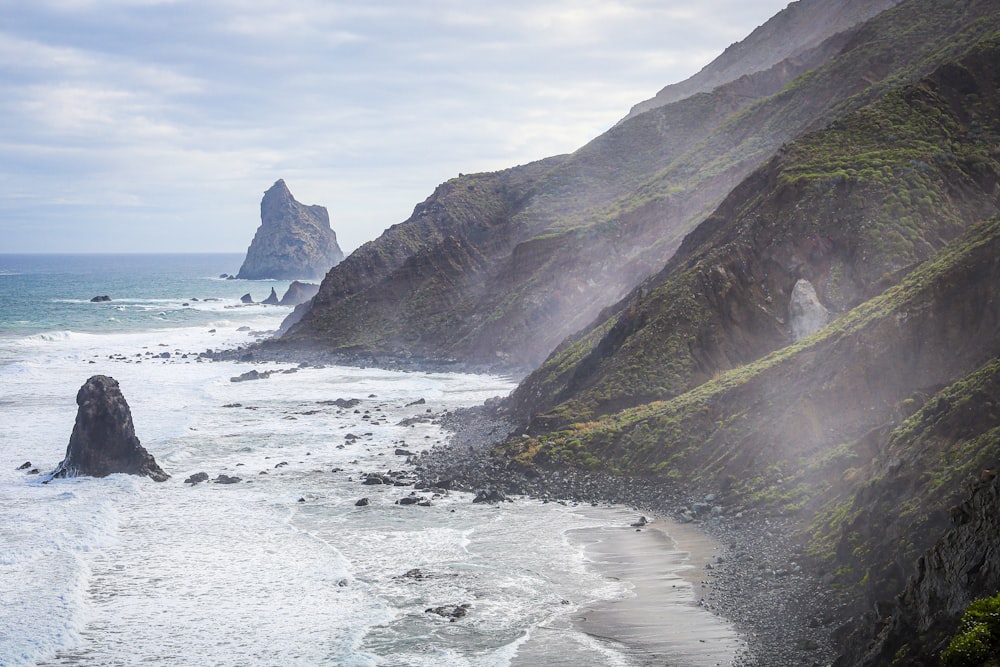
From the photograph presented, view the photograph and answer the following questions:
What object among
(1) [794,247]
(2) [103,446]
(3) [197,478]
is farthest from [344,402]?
(1) [794,247]

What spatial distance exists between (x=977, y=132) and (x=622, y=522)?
4062cm

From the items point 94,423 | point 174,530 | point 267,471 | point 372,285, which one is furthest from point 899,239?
point 372,285

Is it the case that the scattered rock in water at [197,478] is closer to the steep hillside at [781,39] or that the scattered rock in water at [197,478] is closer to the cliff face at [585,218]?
the cliff face at [585,218]

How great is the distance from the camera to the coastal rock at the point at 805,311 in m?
48.6

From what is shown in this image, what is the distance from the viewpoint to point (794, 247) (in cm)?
5306

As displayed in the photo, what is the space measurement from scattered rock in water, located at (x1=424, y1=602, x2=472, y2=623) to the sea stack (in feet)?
83.0

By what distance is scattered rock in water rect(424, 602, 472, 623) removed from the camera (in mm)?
26922

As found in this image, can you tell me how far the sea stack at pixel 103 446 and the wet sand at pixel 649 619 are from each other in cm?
2758

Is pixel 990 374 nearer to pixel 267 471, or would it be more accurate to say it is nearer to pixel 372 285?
pixel 267 471

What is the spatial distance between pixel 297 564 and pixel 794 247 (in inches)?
1428

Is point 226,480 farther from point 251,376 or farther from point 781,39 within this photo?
point 781,39

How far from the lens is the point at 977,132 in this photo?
57250 mm

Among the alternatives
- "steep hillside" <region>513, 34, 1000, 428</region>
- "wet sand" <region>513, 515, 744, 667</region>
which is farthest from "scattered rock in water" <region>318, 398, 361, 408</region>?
"wet sand" <region>513, 515, 744, 667</region>

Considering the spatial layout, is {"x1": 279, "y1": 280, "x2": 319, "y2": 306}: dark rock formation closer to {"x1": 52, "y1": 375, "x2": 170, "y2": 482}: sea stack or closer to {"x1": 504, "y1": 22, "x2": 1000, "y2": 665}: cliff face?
{"x1": 504, "y1": 22, "x2": 1000, "y2": 665}: cliff face
